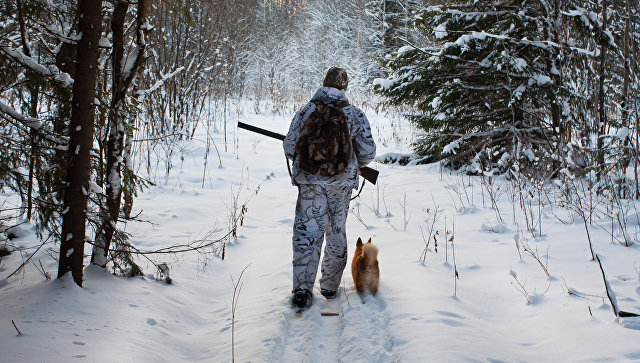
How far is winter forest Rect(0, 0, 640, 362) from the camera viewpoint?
248 centimetres

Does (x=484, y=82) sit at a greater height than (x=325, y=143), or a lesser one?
greater

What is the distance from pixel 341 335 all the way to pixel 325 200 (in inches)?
40.4

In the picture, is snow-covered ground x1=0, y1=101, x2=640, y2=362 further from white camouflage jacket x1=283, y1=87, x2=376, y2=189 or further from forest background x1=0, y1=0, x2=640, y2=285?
white camouflage jacket x1=283, y1=87, x2=376, y2=189

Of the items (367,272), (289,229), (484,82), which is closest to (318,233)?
(367,272)

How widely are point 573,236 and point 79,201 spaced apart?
4303mm

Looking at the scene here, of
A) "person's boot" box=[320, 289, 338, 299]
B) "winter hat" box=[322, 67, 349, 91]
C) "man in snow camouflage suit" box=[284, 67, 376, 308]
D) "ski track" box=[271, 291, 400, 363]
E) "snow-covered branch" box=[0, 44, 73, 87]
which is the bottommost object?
"ski track" box=[271, 291, 400, 363]

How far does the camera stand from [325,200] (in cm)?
324

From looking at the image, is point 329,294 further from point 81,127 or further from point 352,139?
point 81,127

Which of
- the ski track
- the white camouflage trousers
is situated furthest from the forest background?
the ski track

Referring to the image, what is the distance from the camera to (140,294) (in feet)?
9.86

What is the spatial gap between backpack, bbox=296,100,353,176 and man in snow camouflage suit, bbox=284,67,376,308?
3.6 inches

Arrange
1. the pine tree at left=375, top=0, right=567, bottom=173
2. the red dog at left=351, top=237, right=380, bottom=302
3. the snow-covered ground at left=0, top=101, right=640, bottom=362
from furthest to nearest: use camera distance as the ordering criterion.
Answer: the pine tree at left=375, top=0, right=567, bottom=173
the red dog at left=351, top=237, right=380, bottom=302
the snow-covered ground at left=0, top=101, right=640, bottom=362

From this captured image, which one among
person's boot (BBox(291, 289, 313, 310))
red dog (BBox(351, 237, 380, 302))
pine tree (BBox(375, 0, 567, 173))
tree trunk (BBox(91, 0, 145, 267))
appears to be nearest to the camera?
tree trunk (BBox(91, 0, 145, 267))

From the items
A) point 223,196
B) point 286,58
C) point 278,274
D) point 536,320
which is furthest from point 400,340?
point 286,58
